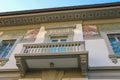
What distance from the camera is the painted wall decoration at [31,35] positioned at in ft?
32.0

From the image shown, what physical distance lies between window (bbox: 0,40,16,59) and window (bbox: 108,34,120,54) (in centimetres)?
526

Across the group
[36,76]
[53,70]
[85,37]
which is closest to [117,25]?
[85,37]

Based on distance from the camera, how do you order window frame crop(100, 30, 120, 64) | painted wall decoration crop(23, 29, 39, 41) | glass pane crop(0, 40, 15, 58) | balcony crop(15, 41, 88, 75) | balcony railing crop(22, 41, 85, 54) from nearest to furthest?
balcony crop(15, 41, 88, 75), balcony railing crop(22, 41, 85, 54), window frame crop(100, 30, 120, 64), glass pane crop(0, 40, 15, 58), painted wall decoration crop(23, 29, 39, 41)

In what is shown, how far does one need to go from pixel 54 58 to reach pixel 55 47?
81 centimetres

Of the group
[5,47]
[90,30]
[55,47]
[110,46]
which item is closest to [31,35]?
[5,47]

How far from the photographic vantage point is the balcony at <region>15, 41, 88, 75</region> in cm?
672

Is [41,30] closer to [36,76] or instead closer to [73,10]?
[73,10]

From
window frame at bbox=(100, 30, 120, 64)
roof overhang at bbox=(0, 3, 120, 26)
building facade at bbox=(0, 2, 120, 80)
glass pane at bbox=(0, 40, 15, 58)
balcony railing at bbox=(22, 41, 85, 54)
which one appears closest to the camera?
building facade at bbox=(0, 2, 120, 80)

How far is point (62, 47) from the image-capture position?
7.53 m

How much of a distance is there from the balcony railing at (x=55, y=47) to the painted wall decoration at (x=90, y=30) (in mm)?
1960

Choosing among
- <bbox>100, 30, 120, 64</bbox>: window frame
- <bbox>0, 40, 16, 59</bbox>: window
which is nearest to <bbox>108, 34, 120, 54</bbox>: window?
<bbox>100, 30, 120, 64</bbox>: window frame

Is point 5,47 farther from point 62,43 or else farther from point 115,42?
point 115,42

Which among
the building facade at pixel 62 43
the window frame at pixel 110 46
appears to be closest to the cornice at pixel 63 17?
the building facade at pixel 62 43

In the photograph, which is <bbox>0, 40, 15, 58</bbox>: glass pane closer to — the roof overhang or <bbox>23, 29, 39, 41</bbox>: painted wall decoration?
<bbox>23, 29, 39, 41</bbox>: painted wall decoration
